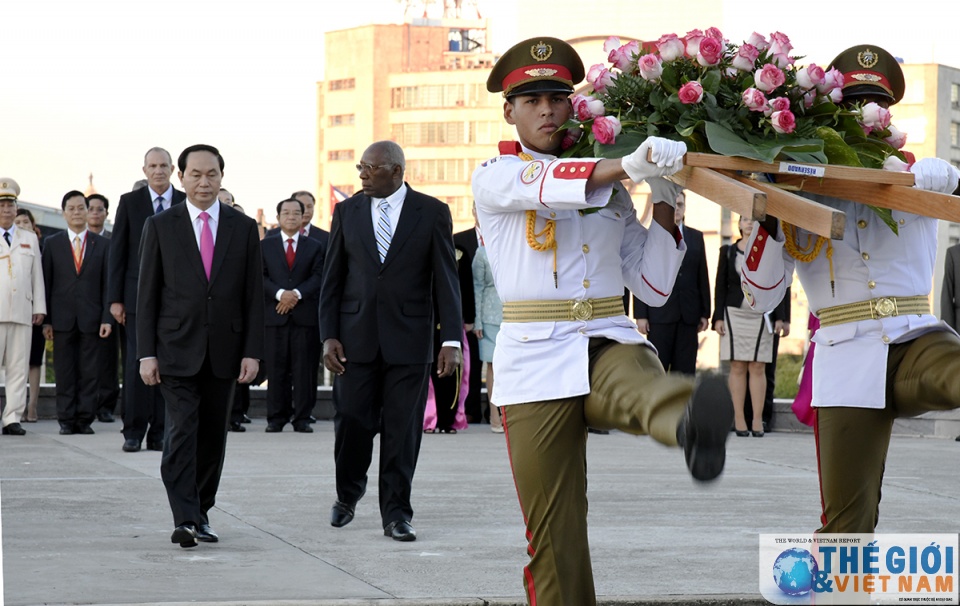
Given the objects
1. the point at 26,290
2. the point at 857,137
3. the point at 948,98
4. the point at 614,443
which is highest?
the point at 948,98

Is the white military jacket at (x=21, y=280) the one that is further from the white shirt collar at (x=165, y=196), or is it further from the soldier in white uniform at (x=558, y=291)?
the soldier in white uniform at (x=558, y=291)

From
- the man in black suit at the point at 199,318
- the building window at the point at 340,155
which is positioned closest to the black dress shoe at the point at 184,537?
the man in black suit at the point at 199,318

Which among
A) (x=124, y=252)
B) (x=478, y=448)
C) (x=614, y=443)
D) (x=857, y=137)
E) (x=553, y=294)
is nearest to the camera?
(x=553, y=294)

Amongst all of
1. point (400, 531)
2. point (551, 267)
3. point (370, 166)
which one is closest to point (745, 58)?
point (551, 267)

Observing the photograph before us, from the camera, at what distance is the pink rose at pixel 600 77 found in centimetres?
564

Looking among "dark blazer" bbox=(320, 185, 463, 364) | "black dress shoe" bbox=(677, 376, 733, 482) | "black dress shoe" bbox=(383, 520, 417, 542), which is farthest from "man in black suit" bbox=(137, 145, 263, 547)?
"black dress shoe" bbox=(677, 376, 733, 482)

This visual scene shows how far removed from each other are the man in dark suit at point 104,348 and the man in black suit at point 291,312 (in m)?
1.65

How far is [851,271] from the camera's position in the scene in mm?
6016

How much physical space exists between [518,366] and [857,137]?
5.39ft

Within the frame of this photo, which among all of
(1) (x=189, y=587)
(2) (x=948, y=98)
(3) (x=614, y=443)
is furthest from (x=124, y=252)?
(2) (x=948, y=98)

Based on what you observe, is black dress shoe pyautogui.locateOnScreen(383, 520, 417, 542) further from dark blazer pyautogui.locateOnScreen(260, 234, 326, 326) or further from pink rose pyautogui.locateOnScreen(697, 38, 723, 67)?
dark blazer pyautogui.locateOnScreen(260, 234, 326, 326)

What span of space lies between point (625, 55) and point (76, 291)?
35.9ft

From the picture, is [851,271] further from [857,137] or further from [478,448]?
[478,448]

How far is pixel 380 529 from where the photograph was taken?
28.4 ft
